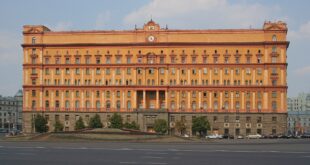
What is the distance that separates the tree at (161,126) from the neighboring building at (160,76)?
5591 millimetres

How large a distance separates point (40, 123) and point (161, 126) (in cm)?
2964

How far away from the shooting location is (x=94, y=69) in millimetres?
127062

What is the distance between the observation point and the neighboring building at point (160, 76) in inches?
4813

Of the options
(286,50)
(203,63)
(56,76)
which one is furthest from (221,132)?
Result: (56,76)

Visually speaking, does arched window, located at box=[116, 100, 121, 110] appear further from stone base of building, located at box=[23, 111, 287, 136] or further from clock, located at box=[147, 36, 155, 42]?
clock, located at box=[147, 36, 155, 42]

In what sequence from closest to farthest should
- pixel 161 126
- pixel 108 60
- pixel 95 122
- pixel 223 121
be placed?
1. pixel 161 126
2. pixel 95 122
3. pixel 223 121
4. pixel 108 60

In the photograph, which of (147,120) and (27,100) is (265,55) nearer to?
(147,120)

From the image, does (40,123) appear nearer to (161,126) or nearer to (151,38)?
(161,126)

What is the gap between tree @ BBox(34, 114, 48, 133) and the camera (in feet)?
399

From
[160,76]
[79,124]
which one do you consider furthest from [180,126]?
[79,124]

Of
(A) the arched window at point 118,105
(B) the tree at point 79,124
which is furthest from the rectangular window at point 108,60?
(B) the tree at point 79,124

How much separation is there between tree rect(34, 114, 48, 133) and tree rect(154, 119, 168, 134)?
27.6 metres

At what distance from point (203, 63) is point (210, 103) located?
9.97m

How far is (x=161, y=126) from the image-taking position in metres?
116
